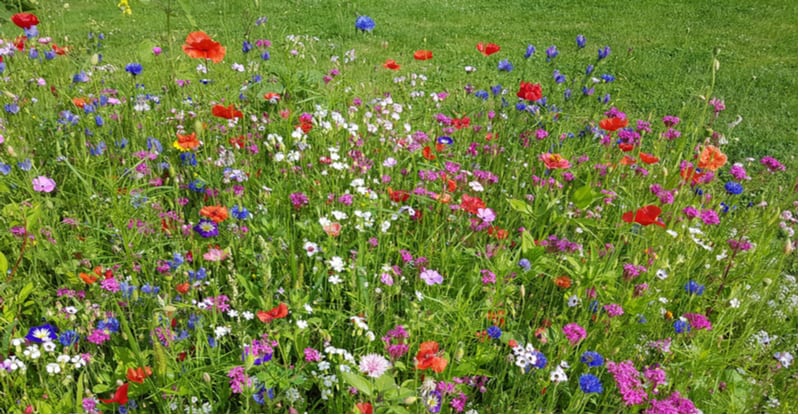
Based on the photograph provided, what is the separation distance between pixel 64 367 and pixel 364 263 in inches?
33.9

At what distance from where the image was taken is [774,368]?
6.02ft

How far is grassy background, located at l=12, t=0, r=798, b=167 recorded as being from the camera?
4.52 m

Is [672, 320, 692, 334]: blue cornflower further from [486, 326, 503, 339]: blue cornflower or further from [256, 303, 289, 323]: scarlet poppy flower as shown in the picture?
[256, 303, 289, 323]: scarlet poppy flower

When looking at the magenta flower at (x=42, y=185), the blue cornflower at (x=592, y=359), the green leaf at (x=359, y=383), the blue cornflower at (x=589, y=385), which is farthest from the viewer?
the magenta flower at (x=42, y=185)

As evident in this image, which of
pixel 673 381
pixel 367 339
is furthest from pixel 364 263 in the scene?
pixel 673 381

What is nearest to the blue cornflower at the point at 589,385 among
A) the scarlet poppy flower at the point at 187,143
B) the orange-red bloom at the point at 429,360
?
the orange-red bloom at the point at 429,360

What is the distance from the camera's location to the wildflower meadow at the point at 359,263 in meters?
1.61

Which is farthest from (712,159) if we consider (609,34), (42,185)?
(609,34)

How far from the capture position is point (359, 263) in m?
1.88

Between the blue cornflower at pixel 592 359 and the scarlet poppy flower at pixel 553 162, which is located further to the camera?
the scarlet poppy flower at pixel 553 162

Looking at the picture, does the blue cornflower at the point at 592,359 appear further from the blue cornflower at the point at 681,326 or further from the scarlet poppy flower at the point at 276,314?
the scarlet poppy flower at the point at 276,314

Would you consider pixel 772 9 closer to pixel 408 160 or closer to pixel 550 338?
pixel 408 160

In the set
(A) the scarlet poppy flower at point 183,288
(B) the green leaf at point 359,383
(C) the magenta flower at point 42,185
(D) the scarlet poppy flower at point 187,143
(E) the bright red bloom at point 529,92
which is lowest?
(A) the scarlet poppy flower at point 183,288

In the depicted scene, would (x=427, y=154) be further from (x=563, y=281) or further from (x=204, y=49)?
(x=204, y=49)
